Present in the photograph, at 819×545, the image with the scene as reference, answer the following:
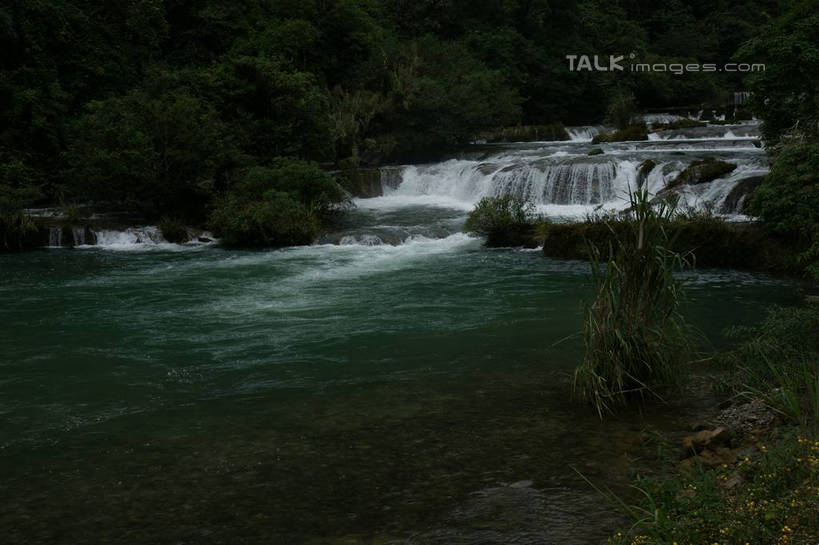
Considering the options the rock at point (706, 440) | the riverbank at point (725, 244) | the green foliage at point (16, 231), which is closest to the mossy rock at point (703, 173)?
the riverbank at point (725, 244)

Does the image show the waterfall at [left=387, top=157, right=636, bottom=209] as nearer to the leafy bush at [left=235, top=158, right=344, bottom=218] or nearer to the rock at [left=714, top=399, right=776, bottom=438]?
the leafy bush at [left=235, top=158, right=344, bottom=218]

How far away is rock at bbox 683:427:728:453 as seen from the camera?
5871 mm

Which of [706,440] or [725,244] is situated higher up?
[725,244]

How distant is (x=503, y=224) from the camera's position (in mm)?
17922

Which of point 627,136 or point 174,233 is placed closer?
point 174,233

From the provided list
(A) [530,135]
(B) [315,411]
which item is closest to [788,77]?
(B) [315,411]

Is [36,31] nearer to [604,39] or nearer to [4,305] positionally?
[4,305]

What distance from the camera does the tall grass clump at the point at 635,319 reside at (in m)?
Result: 6.54

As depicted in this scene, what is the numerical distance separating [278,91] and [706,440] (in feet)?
70.8

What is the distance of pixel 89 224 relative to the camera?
20.7 m

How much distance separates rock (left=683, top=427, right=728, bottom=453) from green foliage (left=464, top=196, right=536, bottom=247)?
11.7m

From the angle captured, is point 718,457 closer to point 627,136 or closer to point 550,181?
point 550,181

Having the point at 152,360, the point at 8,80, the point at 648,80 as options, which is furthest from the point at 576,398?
the point at 648,80

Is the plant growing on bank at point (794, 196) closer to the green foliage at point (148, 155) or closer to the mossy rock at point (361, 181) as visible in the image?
the green foliage at point (148, 155)
